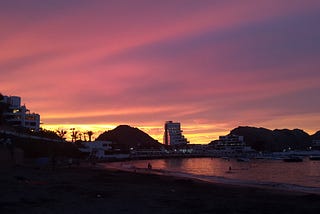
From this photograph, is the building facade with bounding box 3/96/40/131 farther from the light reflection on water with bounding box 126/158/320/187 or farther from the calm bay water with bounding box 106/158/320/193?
the calm bay water with bounding box 106/158/320/193

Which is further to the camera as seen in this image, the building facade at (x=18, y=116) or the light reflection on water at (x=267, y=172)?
the building facade at (x=18, y=116)

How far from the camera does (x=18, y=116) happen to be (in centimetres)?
14938

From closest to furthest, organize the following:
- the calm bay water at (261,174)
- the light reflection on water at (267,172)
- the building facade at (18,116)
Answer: the calm bay water at (261,174), the light reflection on water at (267,172), the building facade at (18,116)

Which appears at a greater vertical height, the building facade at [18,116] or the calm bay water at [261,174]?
the building facade at [18,116]

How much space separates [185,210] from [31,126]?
140 metres

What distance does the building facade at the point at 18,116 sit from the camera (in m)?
146

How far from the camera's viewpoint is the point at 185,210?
71.5 feet

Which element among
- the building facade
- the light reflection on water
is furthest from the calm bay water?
the building facade

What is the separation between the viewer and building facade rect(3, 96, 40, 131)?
146 m

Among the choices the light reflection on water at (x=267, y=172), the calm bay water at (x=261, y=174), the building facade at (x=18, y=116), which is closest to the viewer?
the calm bay water at (x=261, y=174)

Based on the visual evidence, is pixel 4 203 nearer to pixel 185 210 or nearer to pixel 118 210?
pixel 118 210

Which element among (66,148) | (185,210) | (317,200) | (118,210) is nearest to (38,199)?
(118,210)

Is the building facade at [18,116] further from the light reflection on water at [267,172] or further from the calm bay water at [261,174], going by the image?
the calm bay water at [261,174]

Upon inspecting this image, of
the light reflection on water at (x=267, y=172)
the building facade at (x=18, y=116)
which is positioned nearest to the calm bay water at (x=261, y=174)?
the light reflection on water at (x=267, y=172)
